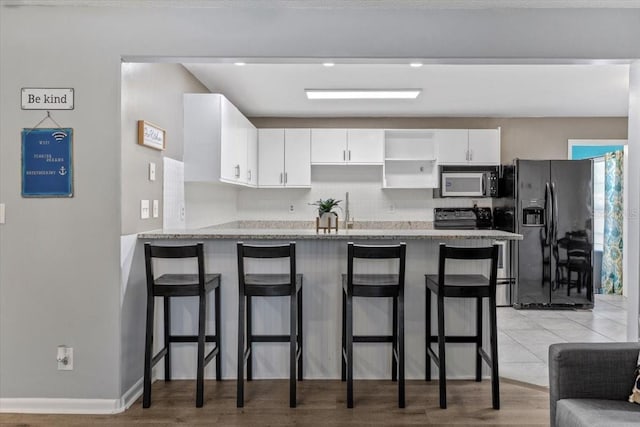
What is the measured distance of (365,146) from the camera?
5.82m

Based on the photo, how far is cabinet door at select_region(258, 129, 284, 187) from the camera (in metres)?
5.79

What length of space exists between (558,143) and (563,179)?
3.02 feet

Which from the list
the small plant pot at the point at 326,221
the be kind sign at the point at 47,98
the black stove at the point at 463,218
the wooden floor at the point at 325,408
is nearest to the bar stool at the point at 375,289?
the wooden floor at the point at 325,408

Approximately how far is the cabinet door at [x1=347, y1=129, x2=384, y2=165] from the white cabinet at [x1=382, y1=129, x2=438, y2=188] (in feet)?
0.57

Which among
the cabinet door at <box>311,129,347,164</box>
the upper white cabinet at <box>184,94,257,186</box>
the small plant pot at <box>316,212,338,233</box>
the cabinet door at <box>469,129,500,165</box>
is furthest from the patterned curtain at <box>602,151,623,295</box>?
the upper white cabinet at <box>184,94,257,186</box>

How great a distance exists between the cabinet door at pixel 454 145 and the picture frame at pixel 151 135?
371cm

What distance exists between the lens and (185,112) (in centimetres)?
398

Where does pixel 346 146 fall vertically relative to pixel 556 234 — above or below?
above

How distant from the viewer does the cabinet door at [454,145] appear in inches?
229

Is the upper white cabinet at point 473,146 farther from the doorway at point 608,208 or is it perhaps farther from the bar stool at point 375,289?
the bar stool at point 375,289

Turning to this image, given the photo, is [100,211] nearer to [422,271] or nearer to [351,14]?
[351,14]

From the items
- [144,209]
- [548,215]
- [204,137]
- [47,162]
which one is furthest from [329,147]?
[47,162]

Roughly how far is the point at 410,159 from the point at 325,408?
3.86m

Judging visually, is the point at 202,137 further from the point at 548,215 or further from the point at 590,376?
the point at 548,215
